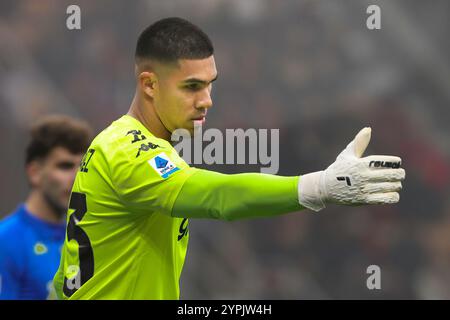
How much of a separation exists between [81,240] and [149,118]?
0.65m

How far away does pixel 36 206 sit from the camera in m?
6.42

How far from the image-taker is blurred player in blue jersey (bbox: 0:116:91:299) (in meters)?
6.09

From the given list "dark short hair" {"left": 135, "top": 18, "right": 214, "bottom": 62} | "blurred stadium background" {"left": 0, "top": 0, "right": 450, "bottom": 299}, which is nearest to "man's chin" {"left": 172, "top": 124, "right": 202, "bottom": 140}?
"dark short hair" {"left": 135, "top": 18, "right": 214, "bottom": 62}

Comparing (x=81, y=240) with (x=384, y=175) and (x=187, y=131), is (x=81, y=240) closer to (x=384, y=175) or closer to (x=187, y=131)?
(x=187, y=131)

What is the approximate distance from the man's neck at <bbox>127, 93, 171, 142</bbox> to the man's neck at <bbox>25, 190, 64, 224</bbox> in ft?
7.93

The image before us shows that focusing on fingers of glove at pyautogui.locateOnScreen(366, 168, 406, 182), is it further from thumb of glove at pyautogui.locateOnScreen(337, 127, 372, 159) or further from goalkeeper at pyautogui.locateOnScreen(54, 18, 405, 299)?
goalkeeper at pyautogui.locateOnScreen(54, 18, 405, 299)

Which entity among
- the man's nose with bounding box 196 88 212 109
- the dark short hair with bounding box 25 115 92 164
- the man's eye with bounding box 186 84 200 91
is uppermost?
the dark short hair with bounding box 25 115 92 164

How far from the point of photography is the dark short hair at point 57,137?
258 inches

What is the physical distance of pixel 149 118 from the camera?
4.17 m

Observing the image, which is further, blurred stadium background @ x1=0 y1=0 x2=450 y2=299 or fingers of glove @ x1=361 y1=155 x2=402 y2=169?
blurred stadium background @ x1=0 y1=0 x2=450 y2=299

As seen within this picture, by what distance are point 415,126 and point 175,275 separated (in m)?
5.64

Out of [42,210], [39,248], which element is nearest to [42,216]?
[42,210]

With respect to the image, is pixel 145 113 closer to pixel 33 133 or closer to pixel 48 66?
pixel 33 133
